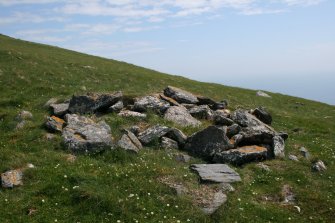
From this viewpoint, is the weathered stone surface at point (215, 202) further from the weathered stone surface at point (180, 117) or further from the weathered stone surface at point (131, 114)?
the weathered stone surface at point (131, 114)

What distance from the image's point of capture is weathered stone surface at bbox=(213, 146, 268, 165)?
20406 mm

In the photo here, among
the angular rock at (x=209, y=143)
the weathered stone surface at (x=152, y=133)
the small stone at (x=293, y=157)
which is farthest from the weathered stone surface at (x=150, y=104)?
the small stone at (x=293, y=157)

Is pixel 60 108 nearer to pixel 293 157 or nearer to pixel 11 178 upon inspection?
pixel 11 178

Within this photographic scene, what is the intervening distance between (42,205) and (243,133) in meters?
12.3

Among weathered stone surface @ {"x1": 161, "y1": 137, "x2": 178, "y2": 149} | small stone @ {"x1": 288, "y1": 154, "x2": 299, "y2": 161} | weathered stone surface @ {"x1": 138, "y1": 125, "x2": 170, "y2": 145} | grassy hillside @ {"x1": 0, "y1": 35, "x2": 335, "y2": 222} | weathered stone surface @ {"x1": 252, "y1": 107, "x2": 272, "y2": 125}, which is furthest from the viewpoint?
weathered stone surface @ {"x1": 252, "y1": 107, "x2": 272, "y2": 125}

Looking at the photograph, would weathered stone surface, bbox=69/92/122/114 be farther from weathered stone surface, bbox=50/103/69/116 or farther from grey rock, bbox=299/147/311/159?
grey rock, bbox=299/147/311/159

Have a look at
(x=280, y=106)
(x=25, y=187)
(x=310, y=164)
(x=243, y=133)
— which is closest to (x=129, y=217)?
(x=25, y=187)

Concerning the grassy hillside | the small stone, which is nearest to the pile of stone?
the small stone

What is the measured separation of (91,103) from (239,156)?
36.0 feet

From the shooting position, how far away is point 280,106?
52.1m

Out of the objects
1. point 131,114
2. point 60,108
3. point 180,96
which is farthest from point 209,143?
point 60,108

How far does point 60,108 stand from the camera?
25953 mm

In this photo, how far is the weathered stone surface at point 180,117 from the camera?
80.5 feet

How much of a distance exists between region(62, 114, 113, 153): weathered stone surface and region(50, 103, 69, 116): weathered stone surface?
2.75m
